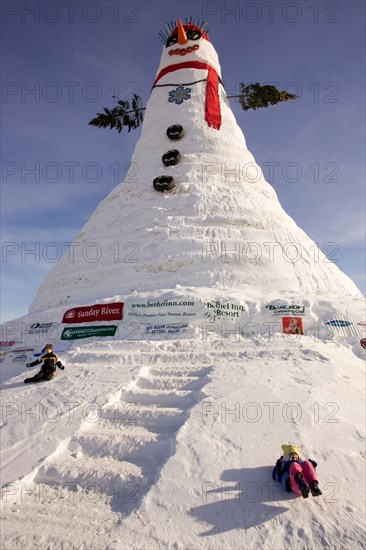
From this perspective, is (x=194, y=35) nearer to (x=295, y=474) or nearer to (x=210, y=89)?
(x=210, y=89)

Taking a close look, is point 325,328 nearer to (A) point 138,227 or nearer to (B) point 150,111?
(A) point 138,227

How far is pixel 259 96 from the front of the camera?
1642 cm

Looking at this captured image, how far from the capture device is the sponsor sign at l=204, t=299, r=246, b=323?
6.78 m

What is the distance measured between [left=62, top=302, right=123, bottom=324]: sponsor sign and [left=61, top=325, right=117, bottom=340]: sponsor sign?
225mm

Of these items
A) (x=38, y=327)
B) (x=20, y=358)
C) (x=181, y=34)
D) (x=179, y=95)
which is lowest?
(x=20, y=358)

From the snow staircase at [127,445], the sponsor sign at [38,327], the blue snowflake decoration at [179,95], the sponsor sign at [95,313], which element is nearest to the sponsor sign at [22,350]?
the sponsor sign at [38,327]

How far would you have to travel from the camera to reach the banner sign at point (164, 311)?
6.79 metres

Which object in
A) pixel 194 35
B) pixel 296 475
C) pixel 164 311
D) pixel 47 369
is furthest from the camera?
pixel 194 35

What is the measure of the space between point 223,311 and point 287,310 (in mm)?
1285

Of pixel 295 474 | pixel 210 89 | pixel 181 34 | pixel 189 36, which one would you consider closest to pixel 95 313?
pixel 295 474

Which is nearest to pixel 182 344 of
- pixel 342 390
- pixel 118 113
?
pixel 342 390

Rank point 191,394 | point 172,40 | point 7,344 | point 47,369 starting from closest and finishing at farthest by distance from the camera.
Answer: point 191,394
point 47,369
point 7,344
point 172,40

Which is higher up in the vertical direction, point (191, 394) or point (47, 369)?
point (47, 369)

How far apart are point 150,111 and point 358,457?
13.5 m
